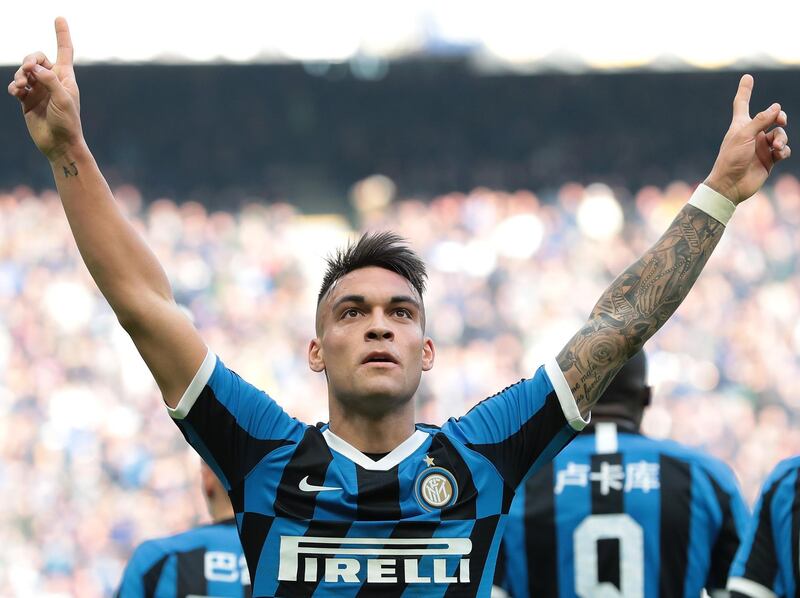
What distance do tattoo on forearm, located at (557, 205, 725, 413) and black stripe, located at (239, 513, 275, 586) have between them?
73cm


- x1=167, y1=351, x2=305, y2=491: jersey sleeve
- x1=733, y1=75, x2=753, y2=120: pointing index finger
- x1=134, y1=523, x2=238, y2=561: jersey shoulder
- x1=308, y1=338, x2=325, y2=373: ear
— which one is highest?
x1=733, y1=75, x2=753, y2=120: pointing index finger

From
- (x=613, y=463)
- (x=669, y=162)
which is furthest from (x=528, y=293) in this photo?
(x=613, y=463)

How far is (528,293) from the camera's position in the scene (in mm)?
17375

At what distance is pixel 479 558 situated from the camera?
266 cm

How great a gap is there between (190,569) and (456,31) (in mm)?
16573

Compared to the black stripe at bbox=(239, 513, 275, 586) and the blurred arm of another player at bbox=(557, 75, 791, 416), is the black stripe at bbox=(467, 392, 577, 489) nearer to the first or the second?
the blurred arm of another player at bbox=(557, 75, 791, 416)

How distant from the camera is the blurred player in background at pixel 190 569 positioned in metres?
4.17

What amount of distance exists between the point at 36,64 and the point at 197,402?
781mm

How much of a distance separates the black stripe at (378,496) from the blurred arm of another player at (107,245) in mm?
444

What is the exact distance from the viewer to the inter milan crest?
105 inches

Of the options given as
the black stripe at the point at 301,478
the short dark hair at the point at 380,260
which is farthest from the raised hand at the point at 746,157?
the black stripe at the point at 301,478

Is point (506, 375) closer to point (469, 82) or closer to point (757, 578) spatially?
point (469, 82)

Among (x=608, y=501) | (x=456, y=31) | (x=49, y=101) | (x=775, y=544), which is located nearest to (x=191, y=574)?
(x=608, y=501)

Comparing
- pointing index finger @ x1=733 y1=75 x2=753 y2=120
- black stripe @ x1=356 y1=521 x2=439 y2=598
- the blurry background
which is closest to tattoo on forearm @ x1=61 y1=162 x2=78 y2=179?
black stripe @ x1=356 y1=521 x2=439 y2=598
